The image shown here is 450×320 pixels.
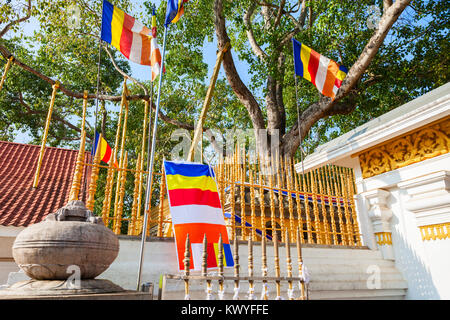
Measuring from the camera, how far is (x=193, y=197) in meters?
3.70

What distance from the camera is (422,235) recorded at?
404 centimetres

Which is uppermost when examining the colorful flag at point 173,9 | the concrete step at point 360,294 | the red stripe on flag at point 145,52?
the colorful flag at point 173,9

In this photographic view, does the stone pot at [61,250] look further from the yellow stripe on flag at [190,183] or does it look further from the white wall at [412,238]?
the white wall at [412,238]

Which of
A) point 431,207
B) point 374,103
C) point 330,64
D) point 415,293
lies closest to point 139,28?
point 330,64

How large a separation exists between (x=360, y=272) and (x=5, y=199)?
21.8ft

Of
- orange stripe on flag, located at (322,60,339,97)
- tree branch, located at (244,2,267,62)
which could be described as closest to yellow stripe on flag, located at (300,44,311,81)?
orange stripe on flag, located at (322,60,339,97)

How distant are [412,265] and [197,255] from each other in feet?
10.1

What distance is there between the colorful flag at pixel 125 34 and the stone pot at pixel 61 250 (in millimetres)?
3134

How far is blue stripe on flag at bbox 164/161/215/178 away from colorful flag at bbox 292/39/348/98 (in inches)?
127

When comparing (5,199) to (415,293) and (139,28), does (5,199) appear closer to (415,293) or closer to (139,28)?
(139,28)

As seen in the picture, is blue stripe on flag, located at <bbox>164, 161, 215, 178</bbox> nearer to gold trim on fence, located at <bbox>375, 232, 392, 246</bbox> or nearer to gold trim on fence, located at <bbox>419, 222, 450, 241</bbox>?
gold trim on fence, located at <bbox>375, 232, 392, 246</bbox>

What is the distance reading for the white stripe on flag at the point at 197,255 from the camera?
10.8ft

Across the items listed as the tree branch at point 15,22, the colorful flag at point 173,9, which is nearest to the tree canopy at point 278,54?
the tree branch at point 15,22

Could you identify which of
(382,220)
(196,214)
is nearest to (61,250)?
(196,214)
